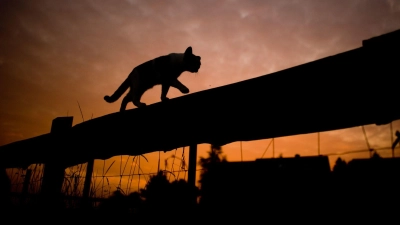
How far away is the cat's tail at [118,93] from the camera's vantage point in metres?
4.79

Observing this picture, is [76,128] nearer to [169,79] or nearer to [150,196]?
[150,196]

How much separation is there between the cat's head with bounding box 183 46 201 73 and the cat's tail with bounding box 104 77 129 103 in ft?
3.73

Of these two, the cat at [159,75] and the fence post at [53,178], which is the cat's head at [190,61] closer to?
the cat at [159,75]

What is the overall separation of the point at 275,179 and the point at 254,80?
0.56m

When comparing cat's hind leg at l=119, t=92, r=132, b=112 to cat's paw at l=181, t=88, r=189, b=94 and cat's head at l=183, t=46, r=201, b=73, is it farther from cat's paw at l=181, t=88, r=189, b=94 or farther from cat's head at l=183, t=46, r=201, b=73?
cat's head at l=183, t=46, r=201, b=73

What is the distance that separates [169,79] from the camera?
14.6 feet

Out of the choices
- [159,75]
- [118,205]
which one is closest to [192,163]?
[118,205]

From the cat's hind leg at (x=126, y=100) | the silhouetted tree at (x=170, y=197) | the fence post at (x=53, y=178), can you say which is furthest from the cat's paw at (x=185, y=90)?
the silhouetted tree at (x=170, y=197)

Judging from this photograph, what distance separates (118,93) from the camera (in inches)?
191

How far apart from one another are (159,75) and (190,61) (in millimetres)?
753

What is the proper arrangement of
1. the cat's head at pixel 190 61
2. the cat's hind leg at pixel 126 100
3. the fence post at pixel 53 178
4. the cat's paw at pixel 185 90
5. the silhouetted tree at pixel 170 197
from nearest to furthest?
the silhouetted tree at pixel 170 197 < the fence post at pixel 53 178 < the cat's paw at pixel 185 90 < the cat's head at pixel 190 61 < the cat's hind leg at pixel 126 100

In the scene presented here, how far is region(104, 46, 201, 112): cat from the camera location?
4383 millimetres

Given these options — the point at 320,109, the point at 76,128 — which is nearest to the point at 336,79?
the point at 320,109

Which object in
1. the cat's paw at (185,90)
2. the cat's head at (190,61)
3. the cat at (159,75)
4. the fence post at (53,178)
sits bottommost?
the fence post at (53,178)
